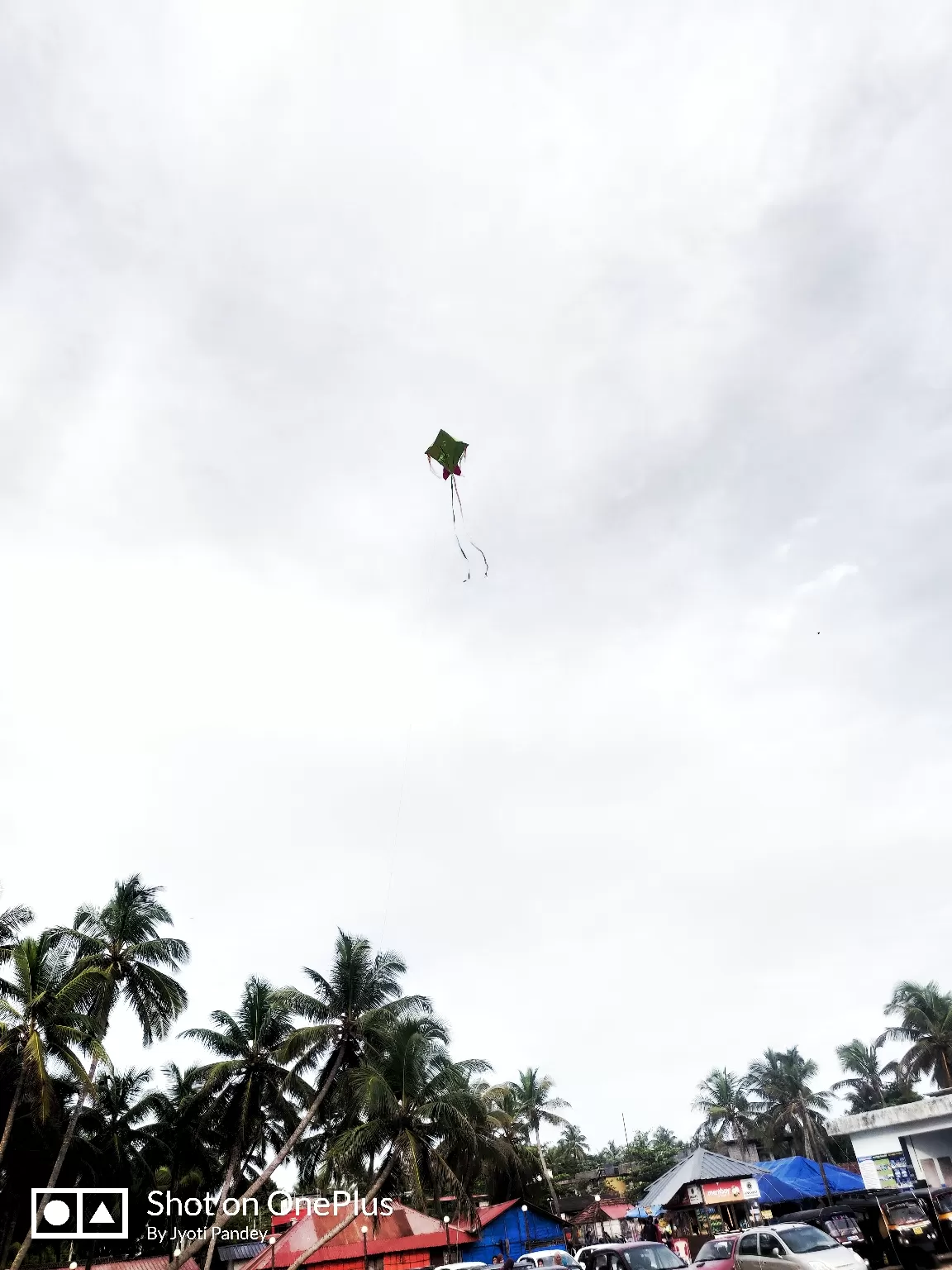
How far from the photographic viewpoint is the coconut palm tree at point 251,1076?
37.2 meters

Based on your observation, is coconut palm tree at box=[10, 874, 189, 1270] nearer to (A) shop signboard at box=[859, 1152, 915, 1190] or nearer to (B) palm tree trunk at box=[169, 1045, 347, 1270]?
(B) palm tree trunk at box=[169, 1045, 347, 1270]

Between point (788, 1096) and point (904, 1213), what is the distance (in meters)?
54.2

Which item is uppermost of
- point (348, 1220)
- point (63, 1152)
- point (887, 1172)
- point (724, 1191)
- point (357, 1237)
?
point (63, 1152)

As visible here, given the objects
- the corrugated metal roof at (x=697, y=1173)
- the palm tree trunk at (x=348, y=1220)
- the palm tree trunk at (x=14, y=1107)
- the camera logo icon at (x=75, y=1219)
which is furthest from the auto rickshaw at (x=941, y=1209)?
the palm tree trunk at (x=14, y=1107)

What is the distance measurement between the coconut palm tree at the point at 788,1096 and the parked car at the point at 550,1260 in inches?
1844

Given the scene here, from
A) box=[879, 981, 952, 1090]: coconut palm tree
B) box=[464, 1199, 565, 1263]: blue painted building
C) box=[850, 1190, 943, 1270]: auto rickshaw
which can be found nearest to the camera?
box=[850, 1190, 943, 1270]: auto rickshaw

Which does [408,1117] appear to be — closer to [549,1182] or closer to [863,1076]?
[549,1182]

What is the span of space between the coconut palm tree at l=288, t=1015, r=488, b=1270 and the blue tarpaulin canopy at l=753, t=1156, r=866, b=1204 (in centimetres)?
1187

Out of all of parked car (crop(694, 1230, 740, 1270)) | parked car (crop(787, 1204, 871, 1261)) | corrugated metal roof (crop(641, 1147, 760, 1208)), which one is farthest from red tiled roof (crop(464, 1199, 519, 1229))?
parked car (crop(694, 1230, 740, 1270))

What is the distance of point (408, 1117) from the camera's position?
113ft

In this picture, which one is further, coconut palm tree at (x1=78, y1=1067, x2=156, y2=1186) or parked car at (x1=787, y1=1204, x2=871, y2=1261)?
coconut palm tree at (x1=78, y1=1067, x2=156, y2=1186)

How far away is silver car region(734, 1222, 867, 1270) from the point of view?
536 inches

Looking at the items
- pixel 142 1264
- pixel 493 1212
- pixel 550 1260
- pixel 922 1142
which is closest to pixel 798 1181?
pixel 922 1142

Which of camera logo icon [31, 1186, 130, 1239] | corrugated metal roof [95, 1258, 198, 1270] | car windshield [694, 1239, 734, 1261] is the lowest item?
car windshield [694, 1239, 734, 1261]
